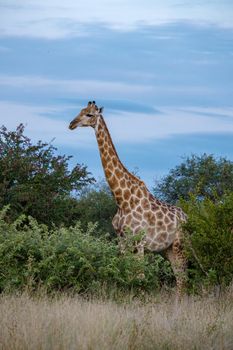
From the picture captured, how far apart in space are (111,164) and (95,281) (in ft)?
Answer: 17.6

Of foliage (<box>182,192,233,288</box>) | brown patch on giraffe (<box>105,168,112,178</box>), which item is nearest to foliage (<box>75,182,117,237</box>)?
brown patch on giraffe (<box>105,168,112,178</box>)

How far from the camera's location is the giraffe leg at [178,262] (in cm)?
1930

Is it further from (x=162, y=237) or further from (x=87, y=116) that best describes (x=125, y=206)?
(x=87, y=116)

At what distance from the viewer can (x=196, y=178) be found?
37.4m

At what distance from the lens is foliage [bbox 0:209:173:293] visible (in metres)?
17.0

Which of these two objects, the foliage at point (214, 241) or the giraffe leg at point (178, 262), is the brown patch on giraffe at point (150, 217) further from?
the foliage at point (214, 241)

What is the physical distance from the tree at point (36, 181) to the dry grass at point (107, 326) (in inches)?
525

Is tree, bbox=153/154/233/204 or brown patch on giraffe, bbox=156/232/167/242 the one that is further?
tree, bbox=153/154/233/204

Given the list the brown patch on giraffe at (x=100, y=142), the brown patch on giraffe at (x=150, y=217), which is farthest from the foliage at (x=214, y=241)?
the brown patch on giraffe at (x=100, y=142)

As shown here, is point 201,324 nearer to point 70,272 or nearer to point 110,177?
point 70,272

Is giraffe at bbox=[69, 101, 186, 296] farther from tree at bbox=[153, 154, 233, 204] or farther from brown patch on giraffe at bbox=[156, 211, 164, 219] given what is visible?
tree at bbox=[153, 154, 233, 204]

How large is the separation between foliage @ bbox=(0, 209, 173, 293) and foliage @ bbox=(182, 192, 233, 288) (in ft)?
3.85

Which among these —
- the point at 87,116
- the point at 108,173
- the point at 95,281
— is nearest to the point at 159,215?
the point at 108,173

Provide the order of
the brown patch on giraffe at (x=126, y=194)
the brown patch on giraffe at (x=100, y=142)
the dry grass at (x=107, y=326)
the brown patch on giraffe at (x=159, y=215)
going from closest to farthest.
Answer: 1. the dry grass at (x=107, y=326)
2. the brown patch on giraffe at (x=159, y=215)
3. the brown patch on giraffe at (x=126, y=194)
4. the brown patch on giraffe at (x=100, y=142)
